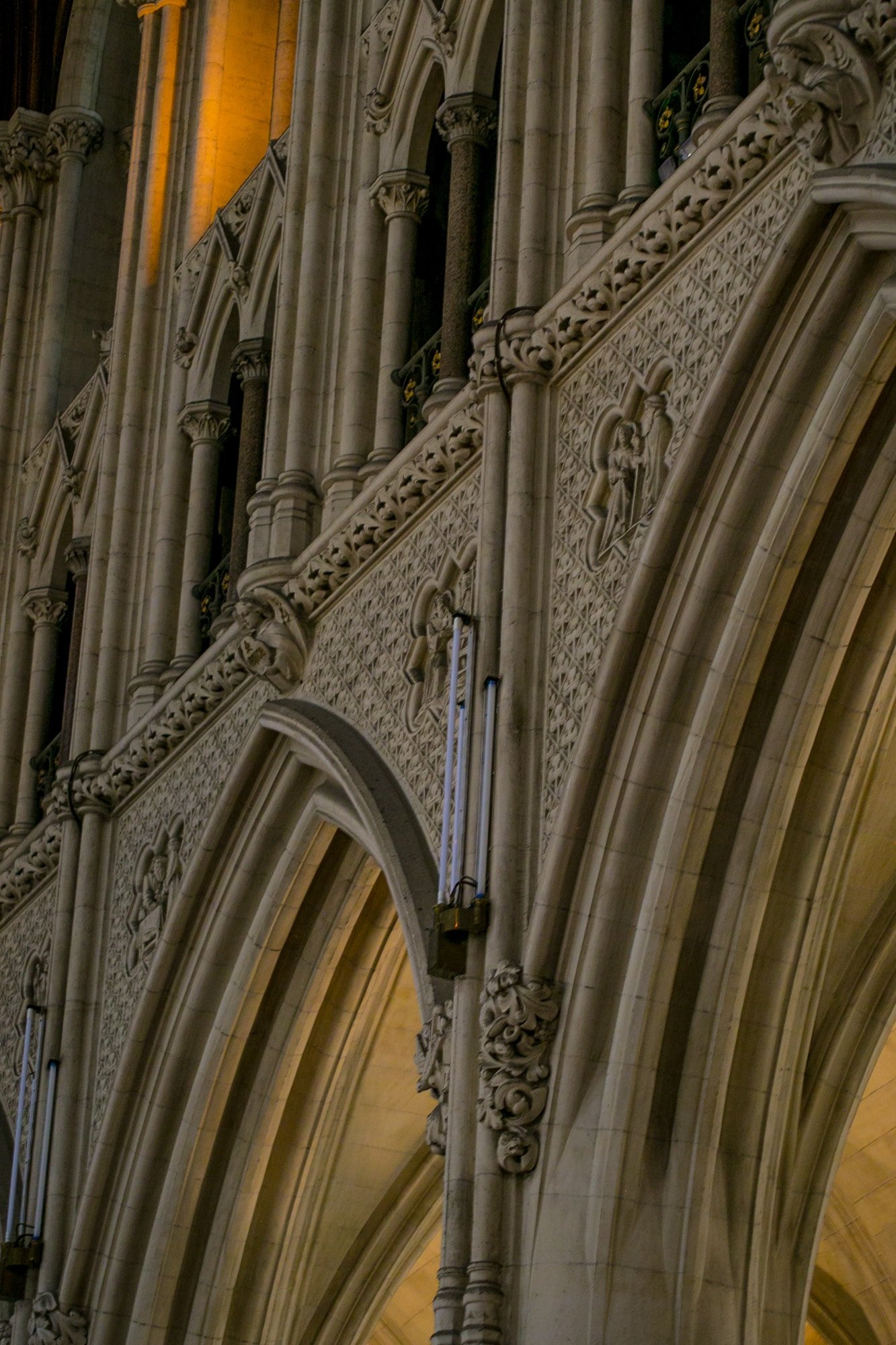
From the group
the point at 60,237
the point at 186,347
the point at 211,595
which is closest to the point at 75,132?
the point at 60,237

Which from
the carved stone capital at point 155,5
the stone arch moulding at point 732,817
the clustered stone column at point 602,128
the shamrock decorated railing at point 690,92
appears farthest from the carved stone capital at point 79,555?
the stone arch moulding at point 732,817

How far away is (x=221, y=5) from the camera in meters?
15.9

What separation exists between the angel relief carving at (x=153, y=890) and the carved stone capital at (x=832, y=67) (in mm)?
5871

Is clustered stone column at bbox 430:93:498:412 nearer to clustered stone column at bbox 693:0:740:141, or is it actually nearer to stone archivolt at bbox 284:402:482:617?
stone archivolt at bbox 284:402:482:617

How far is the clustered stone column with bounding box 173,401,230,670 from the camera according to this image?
14305 mm

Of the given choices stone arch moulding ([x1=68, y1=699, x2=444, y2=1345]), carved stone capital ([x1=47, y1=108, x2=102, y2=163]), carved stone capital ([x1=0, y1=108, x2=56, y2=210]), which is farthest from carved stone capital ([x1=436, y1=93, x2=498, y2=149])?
carved stone capital ([x1=0, y1=108, x2=56, y2=210])

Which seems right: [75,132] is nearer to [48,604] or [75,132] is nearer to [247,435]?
[48,604]

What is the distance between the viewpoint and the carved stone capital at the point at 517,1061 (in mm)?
8867

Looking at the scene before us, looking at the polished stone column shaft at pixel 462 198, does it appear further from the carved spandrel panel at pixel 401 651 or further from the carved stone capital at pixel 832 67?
the carved stone capital at pixel 832 67

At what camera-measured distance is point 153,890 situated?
1321 centimetres

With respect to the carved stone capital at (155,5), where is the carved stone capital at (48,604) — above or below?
below

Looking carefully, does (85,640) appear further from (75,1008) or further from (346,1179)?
(346,1179)

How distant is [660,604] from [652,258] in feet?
4.67

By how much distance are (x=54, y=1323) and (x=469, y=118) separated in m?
6.19
